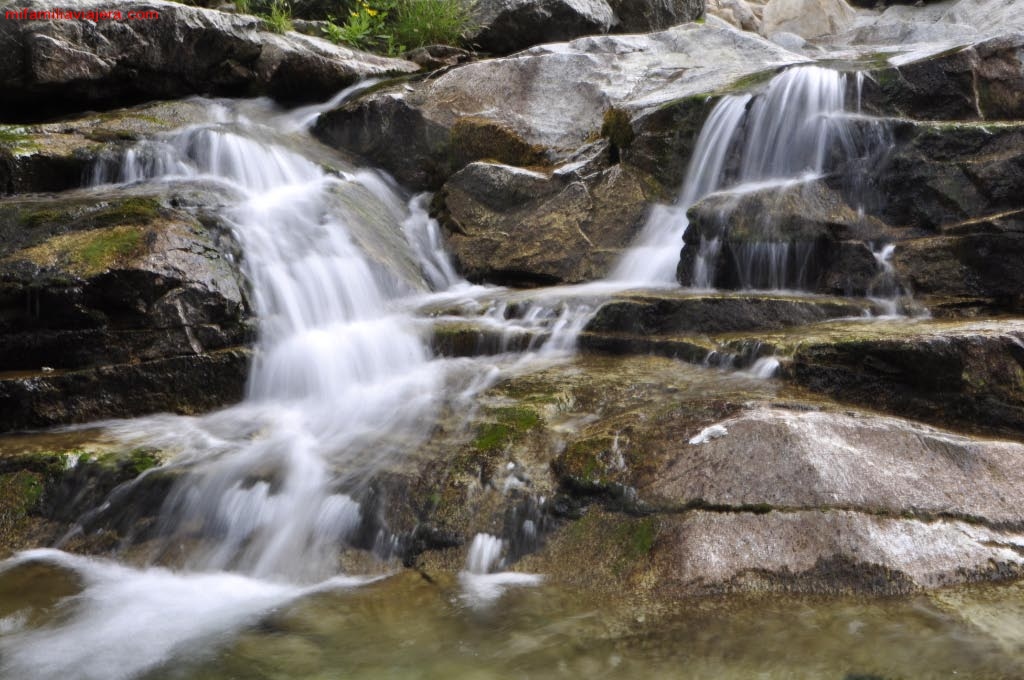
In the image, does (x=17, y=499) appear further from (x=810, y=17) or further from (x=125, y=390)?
(x=810, y=17)

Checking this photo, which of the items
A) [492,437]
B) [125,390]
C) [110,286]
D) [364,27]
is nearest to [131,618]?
[492,437]

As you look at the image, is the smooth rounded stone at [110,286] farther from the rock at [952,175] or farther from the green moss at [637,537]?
the rock at [952,175]

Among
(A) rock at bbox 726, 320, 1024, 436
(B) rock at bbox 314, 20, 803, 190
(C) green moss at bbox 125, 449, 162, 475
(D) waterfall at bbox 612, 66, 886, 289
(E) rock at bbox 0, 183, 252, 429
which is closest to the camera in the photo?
(A) rock at bbox 726, 320, 1024, 436

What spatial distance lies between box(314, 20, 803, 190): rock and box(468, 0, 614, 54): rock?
5.21 feet

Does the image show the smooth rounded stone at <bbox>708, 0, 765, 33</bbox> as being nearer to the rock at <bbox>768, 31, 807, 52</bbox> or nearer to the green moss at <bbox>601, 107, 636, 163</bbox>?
the rock at <bbox>768, 31, 807, 52</bbox>

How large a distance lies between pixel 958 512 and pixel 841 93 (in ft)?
16.5

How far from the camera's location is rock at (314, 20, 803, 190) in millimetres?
8969

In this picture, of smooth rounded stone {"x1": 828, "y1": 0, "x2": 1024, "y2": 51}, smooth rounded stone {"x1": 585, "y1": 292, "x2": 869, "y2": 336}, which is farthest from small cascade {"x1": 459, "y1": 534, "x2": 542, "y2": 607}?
smooth rounded stone {"x1": 828, "y1": 0, "x2": 1024, "y2": 51}

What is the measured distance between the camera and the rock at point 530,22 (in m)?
11.5

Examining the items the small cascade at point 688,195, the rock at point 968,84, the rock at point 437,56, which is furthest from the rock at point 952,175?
the rock at point 437,56

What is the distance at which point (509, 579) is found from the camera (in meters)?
3.36

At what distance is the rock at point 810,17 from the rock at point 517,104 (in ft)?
26.4

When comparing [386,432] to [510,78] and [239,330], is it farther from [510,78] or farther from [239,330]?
[510,78]

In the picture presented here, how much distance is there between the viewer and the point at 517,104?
30.8ft
